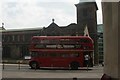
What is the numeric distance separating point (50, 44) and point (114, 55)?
98.6 feet

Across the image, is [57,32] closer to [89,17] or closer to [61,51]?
[89,17]

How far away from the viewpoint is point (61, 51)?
1315 inches

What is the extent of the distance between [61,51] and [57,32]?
41281 mm

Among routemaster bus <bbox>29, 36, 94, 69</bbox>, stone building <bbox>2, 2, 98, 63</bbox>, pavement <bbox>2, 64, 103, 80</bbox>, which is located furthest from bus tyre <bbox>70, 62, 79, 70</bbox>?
stone building <bbox>2, 2, 98, 63</bbox>

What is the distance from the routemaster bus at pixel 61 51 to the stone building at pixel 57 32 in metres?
36.2

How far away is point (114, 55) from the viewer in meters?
3.71

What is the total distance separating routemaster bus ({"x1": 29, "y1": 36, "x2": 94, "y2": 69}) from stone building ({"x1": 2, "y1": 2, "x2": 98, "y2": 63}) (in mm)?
36210

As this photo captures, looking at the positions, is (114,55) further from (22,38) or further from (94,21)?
(22,38)

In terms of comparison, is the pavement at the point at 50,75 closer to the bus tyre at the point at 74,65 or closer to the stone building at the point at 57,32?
the bus tyre at the point at 74,65

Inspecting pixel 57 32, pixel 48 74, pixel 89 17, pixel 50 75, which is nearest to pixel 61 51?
pixel 48 74

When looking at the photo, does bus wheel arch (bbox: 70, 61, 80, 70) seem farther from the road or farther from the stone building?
the stone building

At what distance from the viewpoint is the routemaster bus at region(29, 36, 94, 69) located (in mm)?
33031

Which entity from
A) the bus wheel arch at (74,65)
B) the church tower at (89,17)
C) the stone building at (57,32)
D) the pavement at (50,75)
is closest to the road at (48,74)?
the pavement at (50,75)

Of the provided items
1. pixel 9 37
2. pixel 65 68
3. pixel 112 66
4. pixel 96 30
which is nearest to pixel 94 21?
pixel 96 30
